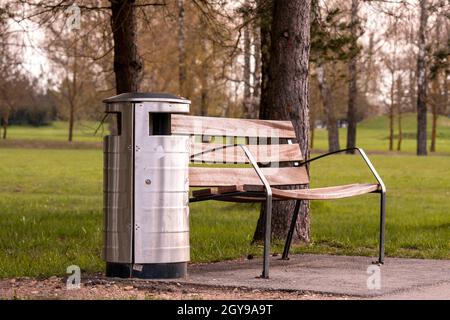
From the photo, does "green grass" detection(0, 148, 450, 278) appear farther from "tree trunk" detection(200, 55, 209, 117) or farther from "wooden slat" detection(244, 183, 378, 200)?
"tree trunk" detection(200, 55, 209, 117)

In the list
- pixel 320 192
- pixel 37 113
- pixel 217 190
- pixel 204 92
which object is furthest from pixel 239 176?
pixel 37 113

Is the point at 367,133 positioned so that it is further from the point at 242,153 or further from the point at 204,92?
the point at 242,153

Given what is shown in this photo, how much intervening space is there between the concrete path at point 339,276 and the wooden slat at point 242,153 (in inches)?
32.1

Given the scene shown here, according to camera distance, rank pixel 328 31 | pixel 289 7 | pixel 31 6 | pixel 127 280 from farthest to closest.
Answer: pixel 328 31 < pixel 31 6 < pixel 289 7 < pixel 127 280

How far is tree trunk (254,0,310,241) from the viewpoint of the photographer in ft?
30.8

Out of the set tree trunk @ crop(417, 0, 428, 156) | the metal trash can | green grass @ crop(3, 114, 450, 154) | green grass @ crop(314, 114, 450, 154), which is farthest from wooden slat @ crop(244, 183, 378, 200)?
green grass @ crop(314, 114, 450, 154)

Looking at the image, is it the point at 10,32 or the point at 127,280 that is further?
the point at 10,32

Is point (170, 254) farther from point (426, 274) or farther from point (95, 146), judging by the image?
point (95, 146)

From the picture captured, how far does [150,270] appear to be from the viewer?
22.2 ft

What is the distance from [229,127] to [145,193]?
139 cm

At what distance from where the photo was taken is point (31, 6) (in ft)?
43.0

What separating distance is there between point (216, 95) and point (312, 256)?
40.0 meters

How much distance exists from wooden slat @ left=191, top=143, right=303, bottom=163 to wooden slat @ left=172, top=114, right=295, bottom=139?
0.32 ft

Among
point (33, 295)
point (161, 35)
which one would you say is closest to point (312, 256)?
point (33, 295)
